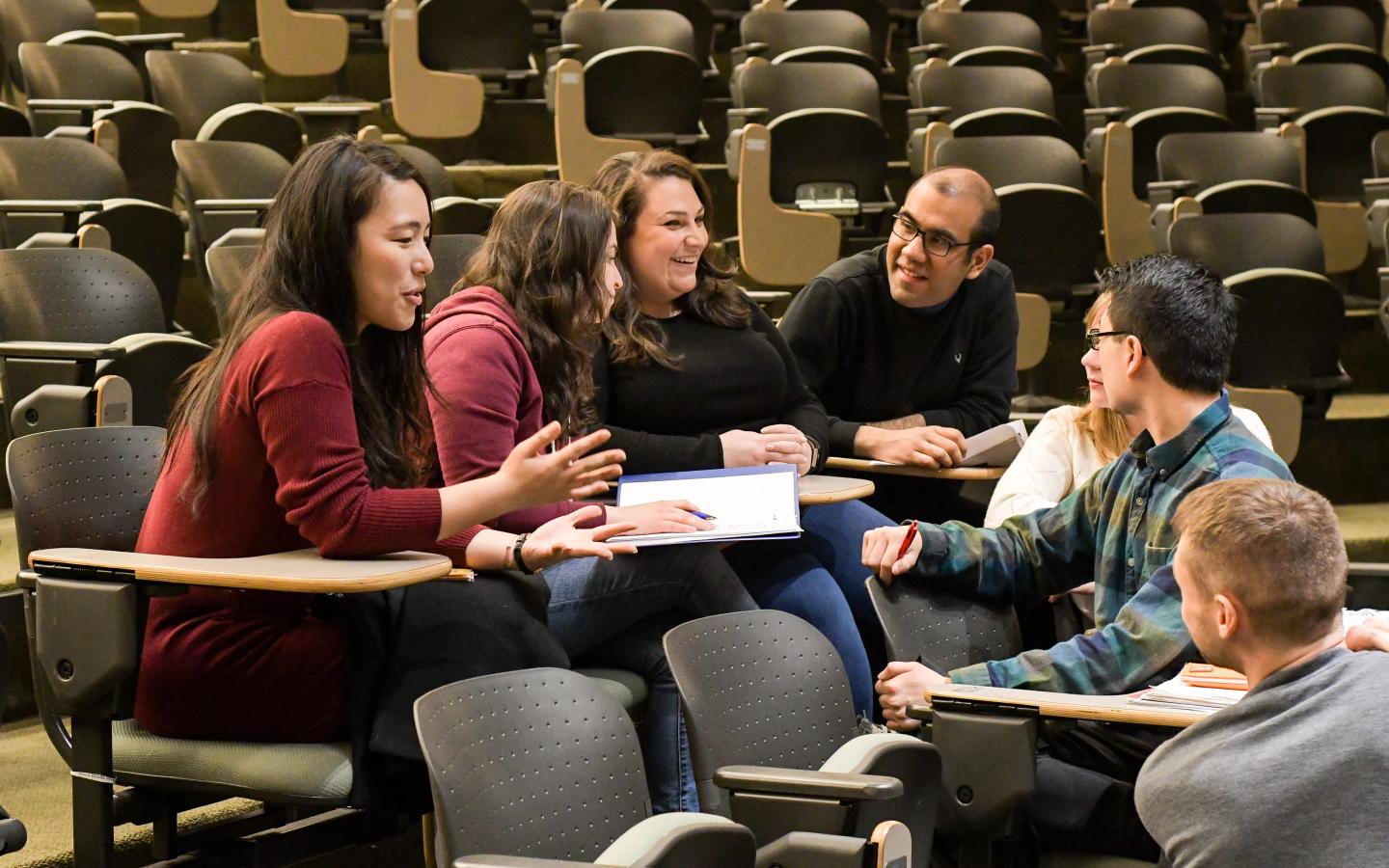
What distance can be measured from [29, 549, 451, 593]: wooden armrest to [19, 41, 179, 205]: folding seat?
238 centimetres

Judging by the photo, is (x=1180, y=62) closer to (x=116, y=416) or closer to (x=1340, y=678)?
(x=116, y=416)

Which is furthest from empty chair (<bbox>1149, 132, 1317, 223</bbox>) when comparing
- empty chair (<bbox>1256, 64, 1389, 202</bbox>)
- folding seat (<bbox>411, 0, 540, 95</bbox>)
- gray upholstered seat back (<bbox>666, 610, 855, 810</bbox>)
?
gray upholstered seat back (<bbox>666, 610, 855, 810</bbox>)

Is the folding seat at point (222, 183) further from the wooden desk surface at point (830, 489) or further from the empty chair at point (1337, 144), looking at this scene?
the empty chair at point (1337, 144)

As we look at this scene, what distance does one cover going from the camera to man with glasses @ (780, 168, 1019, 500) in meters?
2.75

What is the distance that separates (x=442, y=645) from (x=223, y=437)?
1.08 ft

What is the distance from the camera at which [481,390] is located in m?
2.02

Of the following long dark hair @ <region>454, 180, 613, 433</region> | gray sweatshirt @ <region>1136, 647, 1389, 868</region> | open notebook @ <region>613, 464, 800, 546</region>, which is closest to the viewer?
gray sweatshirt @ <region>1136, 647, 1389, 868</region>

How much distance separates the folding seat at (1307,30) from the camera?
18.4ft

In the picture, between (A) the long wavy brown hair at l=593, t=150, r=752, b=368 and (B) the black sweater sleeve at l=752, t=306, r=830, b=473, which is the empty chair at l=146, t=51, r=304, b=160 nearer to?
(A) the long wavy brown hair at l=593, t=150, r=752, b=368

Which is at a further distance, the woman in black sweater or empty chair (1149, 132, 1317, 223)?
empty chair (1149, 132, 1317, 223)

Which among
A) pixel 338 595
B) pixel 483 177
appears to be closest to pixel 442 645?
pixel 338 595

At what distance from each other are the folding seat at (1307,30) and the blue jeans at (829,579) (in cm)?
381

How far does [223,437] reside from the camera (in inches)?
67.2

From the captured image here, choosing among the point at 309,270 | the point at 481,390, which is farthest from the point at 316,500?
the point at 481,390
